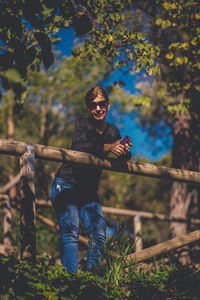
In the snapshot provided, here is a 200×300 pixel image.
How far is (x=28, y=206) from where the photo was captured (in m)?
3.23

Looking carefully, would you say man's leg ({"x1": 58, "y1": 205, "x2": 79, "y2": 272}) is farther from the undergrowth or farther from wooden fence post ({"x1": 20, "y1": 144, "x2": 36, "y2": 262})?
wooden fence post ({"x1": 20, "y1": 144, "x2": 36, "y2": 262})

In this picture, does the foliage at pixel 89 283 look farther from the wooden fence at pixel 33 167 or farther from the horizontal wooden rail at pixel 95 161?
the horizontal wooden rail at pixel 95 161

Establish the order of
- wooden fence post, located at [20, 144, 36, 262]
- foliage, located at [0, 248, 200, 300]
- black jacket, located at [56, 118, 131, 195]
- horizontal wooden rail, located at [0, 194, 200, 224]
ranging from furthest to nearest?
horizontal wooden rail, located at [0, 194, 200, 224] → black jacket, located at [56, 118, 131, 195] → wooden fence post, located at [20, 144, 36, 262] → foliage, located at [0, 248, 200, 300]

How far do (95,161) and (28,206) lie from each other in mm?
868

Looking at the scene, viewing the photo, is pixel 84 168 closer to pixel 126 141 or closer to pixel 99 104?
pixel 126 141

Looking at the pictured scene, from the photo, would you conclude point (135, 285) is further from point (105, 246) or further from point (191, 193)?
point (191, 193)

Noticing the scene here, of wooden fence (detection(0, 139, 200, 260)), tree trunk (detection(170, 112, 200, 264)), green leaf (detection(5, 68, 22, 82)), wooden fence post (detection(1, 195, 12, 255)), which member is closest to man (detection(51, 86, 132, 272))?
wooden fence (detection(0, 139, 200, 260))

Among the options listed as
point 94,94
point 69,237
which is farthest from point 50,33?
point 69,237

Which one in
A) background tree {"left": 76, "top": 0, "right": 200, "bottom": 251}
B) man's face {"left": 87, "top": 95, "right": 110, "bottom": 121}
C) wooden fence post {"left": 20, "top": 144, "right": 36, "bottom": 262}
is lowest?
wooden fence post {"left": 20, "top": 144, "right": 36, "bottom": 262}

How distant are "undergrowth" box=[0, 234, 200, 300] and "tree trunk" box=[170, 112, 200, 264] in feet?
17.4

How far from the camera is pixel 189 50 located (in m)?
5.98

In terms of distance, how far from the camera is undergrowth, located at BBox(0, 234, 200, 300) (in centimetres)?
266

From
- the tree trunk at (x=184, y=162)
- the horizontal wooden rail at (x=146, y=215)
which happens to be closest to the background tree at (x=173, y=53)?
the tree trunk at (x=184, y=162)

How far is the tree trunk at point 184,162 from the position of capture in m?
8.62
